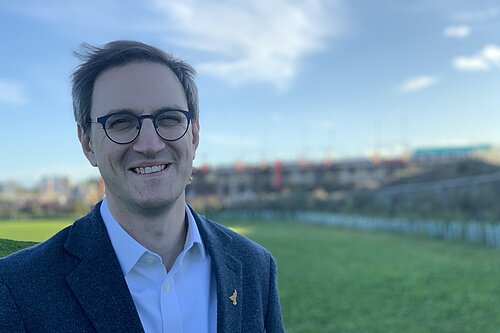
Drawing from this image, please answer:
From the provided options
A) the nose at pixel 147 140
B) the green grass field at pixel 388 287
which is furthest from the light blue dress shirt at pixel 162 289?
the green grass field at pixel 388 287

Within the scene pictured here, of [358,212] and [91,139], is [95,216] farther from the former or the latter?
[358,212]

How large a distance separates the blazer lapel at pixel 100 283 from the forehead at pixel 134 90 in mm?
364

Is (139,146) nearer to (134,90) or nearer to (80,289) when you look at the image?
(134,90)

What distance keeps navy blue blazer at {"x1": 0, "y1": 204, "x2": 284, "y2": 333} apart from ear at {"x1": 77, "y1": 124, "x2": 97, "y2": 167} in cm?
17

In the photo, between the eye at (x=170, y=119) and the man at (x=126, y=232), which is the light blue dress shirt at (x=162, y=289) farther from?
the eye at (x=170, y=119)

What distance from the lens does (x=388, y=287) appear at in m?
8.27

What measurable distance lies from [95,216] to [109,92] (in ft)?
1.27

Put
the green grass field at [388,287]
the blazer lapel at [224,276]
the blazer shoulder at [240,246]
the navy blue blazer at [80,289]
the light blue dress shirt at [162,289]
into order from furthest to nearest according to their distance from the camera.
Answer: the green grass field at [388,287]
the blazer shoulder at [240,246]
the blazer lapel at [224,276]
the light blue dress shirt at [162,289]
the navy blue blazer at [80,289]

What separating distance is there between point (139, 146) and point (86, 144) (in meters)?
0.22

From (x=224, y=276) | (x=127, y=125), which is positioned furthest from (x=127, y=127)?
(x=224, y=276)

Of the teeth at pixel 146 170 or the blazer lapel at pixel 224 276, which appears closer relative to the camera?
the teeth at pixel 146 170

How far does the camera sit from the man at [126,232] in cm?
130

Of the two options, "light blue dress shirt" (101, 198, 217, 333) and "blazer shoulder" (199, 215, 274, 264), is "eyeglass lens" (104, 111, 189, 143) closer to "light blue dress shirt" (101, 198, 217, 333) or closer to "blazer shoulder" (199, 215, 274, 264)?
"light blue dress shirt" (101, 198, 217, 333)

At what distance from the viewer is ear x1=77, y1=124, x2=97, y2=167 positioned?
1440 mm
